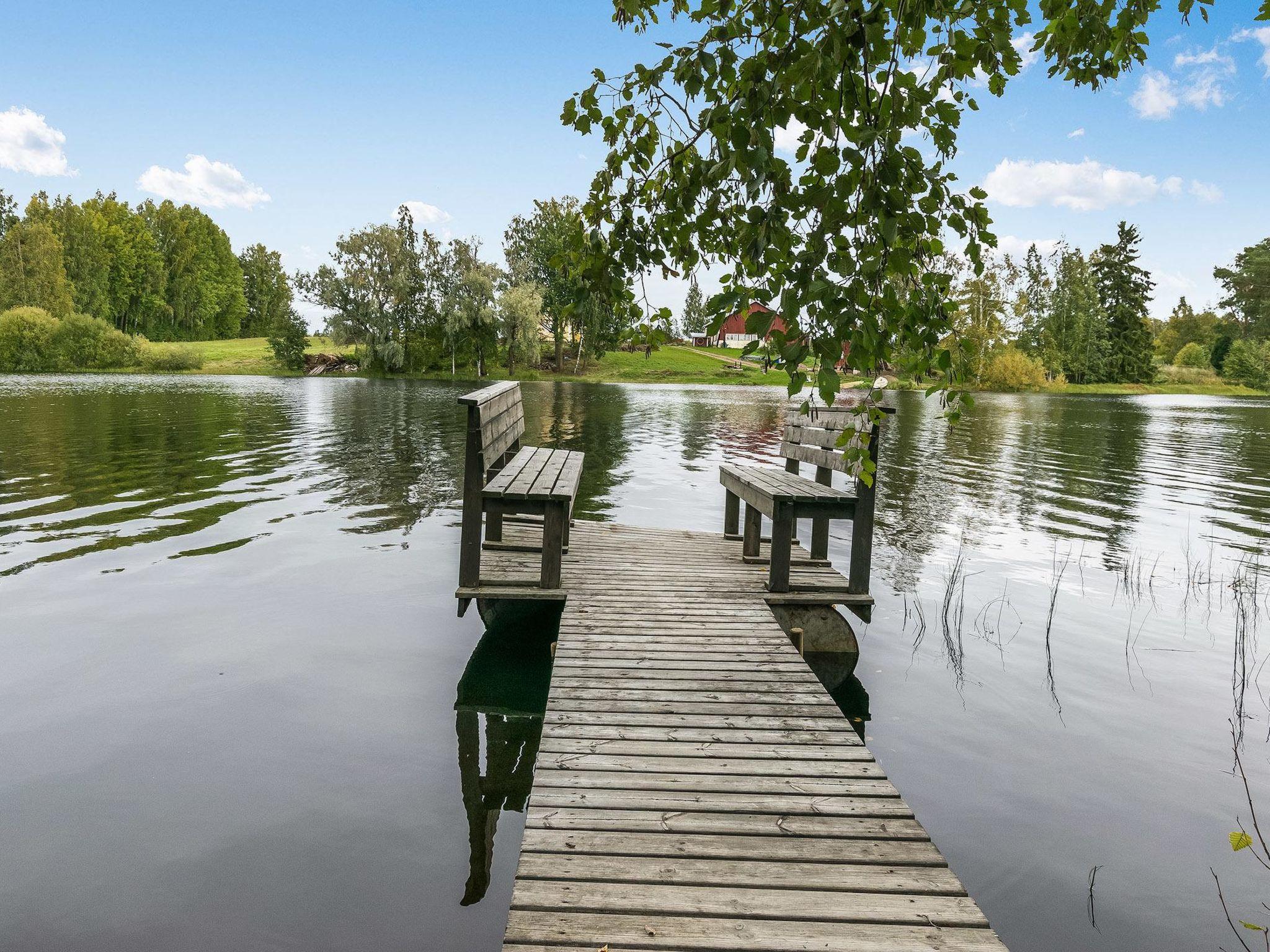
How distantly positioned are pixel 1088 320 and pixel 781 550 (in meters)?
78.2

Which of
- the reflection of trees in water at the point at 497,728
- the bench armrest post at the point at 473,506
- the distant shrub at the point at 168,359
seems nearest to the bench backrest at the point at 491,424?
the bench armrest post at the point at 473,506

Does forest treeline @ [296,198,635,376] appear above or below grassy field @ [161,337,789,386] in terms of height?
above

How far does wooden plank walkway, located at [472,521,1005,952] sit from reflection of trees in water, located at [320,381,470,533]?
→ 7.41 m

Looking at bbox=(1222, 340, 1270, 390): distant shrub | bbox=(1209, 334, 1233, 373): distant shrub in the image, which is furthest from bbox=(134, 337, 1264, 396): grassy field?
bbox=(1209, 334, 1233, 373): distant shrub

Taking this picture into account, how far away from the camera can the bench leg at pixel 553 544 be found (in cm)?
571

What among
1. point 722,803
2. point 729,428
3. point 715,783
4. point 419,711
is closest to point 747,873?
point 722,803

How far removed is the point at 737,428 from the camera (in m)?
28.2

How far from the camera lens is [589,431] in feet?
82.8

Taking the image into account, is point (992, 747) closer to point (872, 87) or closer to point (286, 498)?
point (872, 87)

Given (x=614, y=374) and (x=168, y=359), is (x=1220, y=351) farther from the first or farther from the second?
(x=168, y=359)

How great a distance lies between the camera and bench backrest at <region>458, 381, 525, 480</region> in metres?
5.77

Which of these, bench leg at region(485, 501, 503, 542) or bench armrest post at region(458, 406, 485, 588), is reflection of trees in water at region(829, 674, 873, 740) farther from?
bench leg at region(485, 501, 503, 542)

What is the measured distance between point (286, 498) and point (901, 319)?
40.8 feet

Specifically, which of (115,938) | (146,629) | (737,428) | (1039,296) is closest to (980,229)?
(115,938)
